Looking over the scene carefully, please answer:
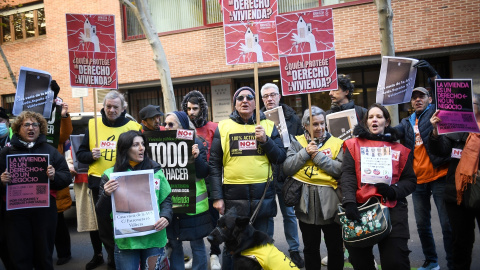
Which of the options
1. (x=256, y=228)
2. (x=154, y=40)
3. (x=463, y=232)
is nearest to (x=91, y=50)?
(x=256, y=228)

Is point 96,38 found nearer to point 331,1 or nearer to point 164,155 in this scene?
point 164,155

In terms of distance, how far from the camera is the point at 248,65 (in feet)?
48.6

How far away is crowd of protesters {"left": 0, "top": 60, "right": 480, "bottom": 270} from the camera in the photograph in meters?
3.95

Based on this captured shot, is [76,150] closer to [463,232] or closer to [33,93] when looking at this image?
[33,93]

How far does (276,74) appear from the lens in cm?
1570

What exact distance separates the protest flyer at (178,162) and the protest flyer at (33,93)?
5.84ft

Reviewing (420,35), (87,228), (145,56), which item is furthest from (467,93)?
(145,56)

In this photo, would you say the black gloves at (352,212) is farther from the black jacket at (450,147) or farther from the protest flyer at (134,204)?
the protest flyer at (134,204)

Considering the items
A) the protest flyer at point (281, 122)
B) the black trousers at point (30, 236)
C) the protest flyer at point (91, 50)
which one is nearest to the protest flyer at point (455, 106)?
the protest flyer at point (281, 122)

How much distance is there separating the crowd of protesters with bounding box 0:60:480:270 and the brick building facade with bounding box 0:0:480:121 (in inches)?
347

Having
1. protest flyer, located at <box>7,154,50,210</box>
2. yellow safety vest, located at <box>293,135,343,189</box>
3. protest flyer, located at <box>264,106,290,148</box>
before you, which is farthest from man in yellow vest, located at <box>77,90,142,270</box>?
yellow safety vest, located at <box>293,135,343,189</box>

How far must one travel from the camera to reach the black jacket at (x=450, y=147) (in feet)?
14.6

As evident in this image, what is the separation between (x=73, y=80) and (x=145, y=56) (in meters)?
11.2

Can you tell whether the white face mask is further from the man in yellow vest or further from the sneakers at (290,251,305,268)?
the sneakers at (290,251,305,268)
